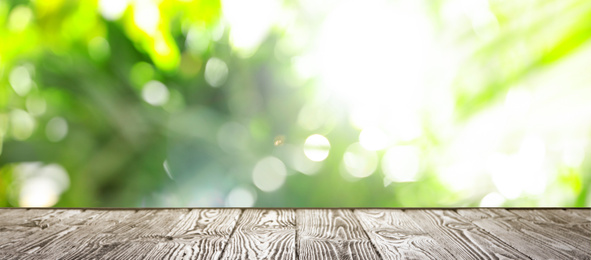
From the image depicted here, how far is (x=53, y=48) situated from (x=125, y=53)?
0.22 m

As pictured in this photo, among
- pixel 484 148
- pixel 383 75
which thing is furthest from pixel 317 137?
pixel 484 148

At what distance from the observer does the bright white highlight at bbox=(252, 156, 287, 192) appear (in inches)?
67.1

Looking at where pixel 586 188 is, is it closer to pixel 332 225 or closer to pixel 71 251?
pixel 332 225

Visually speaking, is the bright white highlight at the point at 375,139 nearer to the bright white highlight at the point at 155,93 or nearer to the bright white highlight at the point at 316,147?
the bright white highlight at the point at 316,147

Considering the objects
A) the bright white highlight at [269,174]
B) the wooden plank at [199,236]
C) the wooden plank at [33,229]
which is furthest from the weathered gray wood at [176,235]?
the bright white highlight at [269,174]

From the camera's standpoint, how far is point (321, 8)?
169 centimetres

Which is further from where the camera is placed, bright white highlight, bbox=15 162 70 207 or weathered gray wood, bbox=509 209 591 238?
bright white highlight, bbox=15 162 70 207

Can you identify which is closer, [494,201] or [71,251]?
[71,251]

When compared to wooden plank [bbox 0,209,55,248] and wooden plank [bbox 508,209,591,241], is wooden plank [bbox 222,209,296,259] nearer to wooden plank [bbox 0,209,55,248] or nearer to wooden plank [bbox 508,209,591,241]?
wooden plank [bbox 0,209,55,248]

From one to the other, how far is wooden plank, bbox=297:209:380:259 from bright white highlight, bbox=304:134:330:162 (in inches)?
10.9

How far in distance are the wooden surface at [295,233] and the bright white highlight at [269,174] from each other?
9.4 inches

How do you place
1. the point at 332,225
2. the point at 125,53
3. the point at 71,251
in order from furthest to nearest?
the point at 125,53, the point at 332,225, the point at 71,251

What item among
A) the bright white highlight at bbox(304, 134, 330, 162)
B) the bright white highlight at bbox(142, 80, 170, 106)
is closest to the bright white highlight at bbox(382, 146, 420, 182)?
the bright white highlight at bbox(304, 134, 330, 162)

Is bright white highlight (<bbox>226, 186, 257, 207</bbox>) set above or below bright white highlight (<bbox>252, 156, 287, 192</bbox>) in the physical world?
below
